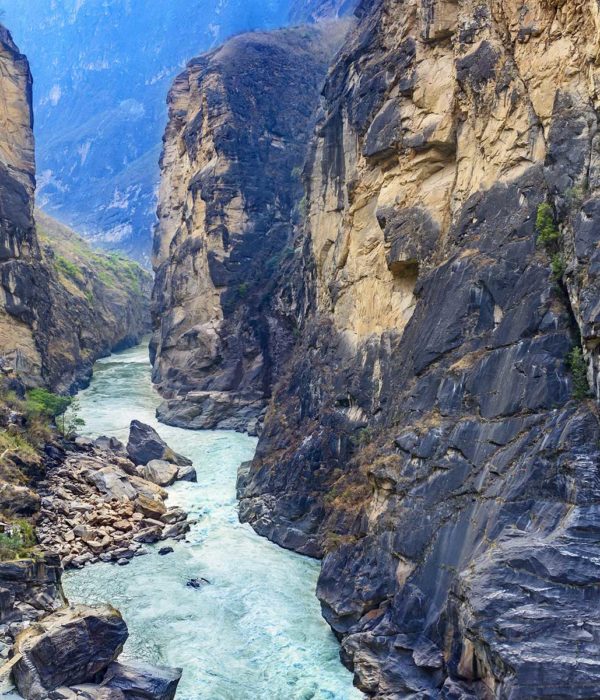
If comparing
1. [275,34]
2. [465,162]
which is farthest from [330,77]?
[275,34]

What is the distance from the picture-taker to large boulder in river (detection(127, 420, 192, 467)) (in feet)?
114

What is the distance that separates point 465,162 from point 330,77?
15891 mm

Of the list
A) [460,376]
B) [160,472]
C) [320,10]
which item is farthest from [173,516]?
[320,10]

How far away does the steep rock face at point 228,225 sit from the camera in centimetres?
4759

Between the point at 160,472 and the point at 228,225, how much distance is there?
23.6m

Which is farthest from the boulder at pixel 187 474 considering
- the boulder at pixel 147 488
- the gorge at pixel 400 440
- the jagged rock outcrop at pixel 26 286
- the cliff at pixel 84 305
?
the cliff at pixel 84 305

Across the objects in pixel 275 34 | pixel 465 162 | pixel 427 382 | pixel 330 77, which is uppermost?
pixel 275 34

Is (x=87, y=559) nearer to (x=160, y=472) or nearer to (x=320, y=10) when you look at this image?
(x=160, y=472)

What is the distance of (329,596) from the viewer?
1931 centimetres

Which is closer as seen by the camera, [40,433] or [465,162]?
[465,162]

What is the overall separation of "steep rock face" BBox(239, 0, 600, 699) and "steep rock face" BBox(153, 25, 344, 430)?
763 inches

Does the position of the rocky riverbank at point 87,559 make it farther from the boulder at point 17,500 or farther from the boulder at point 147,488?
the boulder at point 17,500

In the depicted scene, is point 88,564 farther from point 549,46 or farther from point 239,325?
point 239,325

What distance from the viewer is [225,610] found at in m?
20.6
